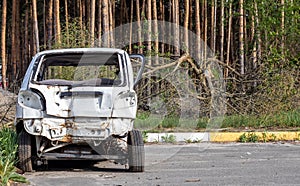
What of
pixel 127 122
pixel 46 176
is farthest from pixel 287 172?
pixel 46 176

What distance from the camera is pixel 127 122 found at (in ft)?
21.4

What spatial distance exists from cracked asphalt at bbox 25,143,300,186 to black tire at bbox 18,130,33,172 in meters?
0.13

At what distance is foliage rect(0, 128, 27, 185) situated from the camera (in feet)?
18.5

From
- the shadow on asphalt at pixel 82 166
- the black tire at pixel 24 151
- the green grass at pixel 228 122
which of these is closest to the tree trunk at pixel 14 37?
the green grass at pixel 228 122

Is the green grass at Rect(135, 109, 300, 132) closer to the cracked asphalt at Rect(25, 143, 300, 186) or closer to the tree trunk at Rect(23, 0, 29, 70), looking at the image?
the cracked asphalt at Rect(25, 143, 300, 186)

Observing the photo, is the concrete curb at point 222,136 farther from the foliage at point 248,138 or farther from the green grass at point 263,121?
the green grass at point 263,121

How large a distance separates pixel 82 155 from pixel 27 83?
113cm

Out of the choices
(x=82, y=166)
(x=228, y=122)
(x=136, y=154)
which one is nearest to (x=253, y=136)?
(x=228, y=122)

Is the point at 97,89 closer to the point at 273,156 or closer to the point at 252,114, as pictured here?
the point at 273,156

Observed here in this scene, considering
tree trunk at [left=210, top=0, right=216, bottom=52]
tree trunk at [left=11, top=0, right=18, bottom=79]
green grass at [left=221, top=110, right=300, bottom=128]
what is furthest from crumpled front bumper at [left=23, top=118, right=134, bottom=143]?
tree trunk at [left=210, top=0, right=216, bottom=52]

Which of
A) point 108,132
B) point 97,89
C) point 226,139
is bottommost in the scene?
point 226,139

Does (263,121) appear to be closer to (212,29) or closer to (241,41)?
(241,41)

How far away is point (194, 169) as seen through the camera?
7.20 m

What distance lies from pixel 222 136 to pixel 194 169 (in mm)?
3767
